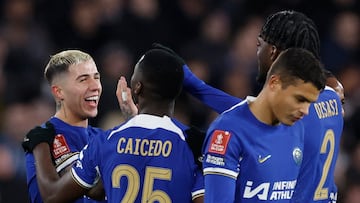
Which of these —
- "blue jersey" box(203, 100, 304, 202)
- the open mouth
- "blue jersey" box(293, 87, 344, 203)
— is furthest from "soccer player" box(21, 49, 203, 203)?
the open mouth

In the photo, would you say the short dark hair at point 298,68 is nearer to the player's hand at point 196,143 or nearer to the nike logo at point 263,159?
the nike logo at point 263,159

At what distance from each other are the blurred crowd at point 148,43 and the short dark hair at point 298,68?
494cm

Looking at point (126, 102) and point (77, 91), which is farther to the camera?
point (77, 91)

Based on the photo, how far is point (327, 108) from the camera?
18.8ft

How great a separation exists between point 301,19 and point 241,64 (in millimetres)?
5707

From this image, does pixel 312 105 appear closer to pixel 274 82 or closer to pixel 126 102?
pixel 274 82

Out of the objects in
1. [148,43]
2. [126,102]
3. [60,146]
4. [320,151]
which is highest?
[148,43]

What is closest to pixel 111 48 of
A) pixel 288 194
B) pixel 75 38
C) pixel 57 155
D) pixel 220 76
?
pixel 75 38

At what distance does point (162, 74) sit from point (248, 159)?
2.15 feet

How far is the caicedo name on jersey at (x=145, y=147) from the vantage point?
5461 mm

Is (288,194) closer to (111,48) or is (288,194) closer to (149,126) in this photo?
(149,126)

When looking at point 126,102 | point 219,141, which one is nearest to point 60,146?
point 126,102

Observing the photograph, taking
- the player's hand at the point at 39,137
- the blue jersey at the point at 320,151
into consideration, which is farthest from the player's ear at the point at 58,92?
the blue jersey at the point at 320,151

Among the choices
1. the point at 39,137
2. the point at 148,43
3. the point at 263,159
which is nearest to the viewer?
the point at 263,159
